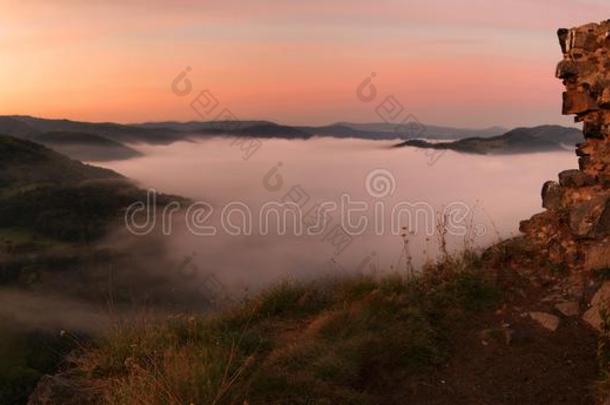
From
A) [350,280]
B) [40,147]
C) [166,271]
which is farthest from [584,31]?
[40,147]

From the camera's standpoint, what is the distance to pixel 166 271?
116 meters

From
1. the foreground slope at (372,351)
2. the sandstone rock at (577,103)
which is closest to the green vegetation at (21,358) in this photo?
the foreground slope at (372,351)

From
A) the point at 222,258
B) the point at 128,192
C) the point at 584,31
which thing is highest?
the point at 584,31

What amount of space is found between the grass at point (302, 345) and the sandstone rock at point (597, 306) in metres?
1.15

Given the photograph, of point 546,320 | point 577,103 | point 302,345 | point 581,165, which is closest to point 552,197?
point 581,165

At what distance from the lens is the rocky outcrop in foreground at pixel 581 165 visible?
315 inches

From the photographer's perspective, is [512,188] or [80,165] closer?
[512,188]

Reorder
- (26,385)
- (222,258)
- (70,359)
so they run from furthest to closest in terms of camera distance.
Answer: (222,258), (26,385), (70,359)

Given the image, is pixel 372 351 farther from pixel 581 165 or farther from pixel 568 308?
pixel 581 165

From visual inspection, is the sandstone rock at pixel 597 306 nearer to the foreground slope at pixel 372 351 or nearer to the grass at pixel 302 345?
the foreground slope at pixel 372 351

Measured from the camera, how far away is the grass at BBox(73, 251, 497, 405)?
5.14m

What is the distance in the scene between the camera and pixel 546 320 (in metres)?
6.79

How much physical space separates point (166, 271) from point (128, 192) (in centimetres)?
4060

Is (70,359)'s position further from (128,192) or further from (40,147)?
(40,147)
